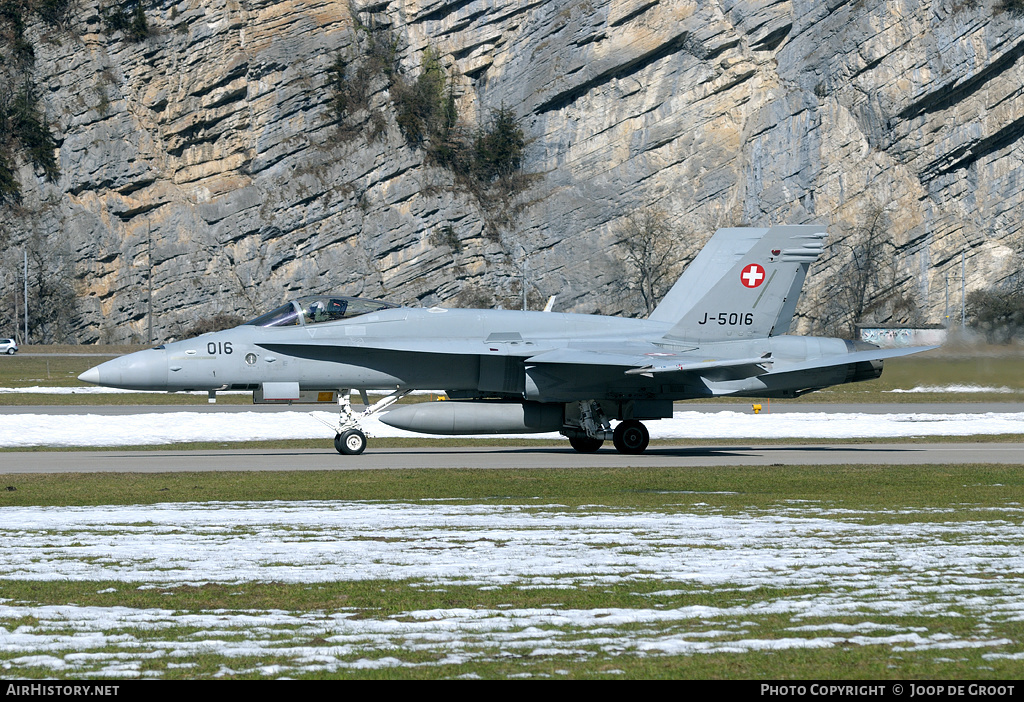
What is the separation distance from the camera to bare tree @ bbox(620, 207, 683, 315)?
86.1 metres

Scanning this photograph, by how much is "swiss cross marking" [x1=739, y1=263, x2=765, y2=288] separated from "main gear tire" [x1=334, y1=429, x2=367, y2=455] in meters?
9.30

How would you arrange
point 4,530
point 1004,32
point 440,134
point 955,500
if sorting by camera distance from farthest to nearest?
point 440,134
point 1004,32
point 955,500
point 4,530

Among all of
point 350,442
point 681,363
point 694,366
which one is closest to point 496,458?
point 350,442

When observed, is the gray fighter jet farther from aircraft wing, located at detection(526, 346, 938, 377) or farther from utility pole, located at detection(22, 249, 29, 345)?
utility pole, located at detection(22, 249, 29, 345)

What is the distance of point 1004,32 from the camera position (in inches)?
3314

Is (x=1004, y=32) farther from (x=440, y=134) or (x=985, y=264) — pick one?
(x=440, y=134)

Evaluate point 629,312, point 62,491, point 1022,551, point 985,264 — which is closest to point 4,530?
point 62,491

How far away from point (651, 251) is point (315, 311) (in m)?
65.5

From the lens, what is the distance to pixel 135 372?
21438 mm

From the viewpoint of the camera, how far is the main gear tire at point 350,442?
2272 centimetres

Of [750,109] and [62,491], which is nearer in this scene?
[62,491]

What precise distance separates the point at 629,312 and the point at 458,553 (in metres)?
78.3

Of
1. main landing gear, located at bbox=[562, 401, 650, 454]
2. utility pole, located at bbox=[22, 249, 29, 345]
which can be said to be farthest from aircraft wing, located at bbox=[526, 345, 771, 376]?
utility pole, located at bbox=[22, 249, 29, 345]

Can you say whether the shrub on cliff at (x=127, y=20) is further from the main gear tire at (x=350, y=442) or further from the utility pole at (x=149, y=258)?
the main gear tire at (x=350, y=442)
